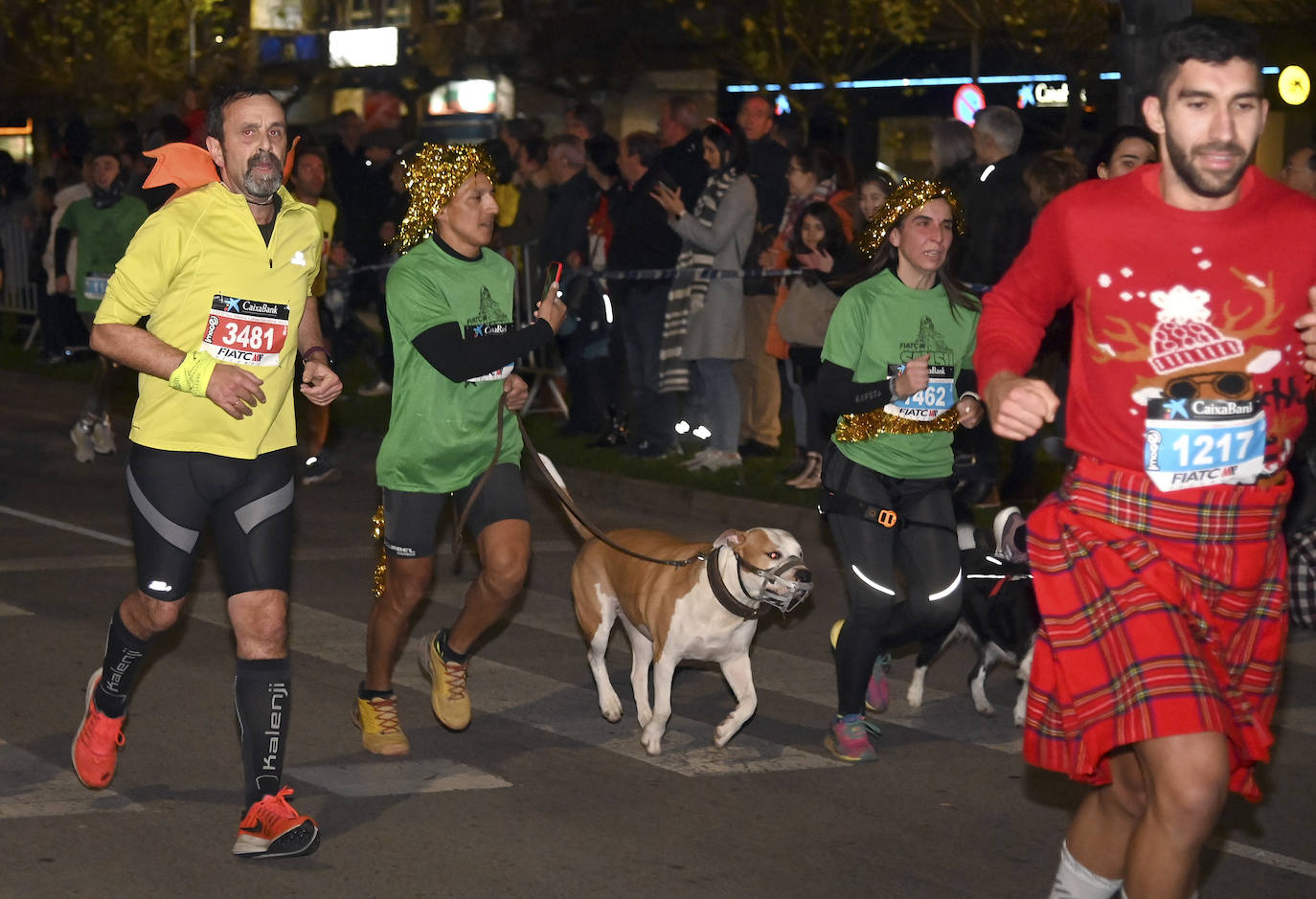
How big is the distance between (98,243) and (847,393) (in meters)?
9.69

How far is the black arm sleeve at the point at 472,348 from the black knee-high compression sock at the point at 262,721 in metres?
1.26

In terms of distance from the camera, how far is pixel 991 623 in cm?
731

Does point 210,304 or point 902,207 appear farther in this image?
point 902,207

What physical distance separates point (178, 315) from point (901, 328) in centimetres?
246

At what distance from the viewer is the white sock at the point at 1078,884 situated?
429 cm

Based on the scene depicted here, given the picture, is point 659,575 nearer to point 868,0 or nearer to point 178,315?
point 178,315

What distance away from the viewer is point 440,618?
29.1 feet

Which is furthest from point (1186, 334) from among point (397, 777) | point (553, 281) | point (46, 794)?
point (46, 794)

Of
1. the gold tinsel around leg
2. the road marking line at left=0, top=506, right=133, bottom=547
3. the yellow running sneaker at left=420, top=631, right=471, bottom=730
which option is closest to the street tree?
the road marking line at left=0, top=506, right=133, bottom=547

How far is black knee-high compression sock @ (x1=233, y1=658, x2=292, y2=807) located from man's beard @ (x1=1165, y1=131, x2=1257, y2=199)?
282 cm

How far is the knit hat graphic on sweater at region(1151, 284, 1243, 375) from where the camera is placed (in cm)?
399

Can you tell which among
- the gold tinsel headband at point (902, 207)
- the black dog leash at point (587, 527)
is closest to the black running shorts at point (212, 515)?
the black dog leash at point (587, 527)

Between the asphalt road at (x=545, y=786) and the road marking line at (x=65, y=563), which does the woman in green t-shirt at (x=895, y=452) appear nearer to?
the asphalt road at (x=545, y=786)

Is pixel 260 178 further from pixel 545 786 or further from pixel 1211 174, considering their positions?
pixel 1211 174
